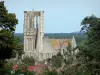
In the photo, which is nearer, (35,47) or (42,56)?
(42,56)

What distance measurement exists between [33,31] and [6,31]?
258 ft

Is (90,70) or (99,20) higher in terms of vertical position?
(99,20)

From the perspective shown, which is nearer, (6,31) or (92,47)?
(92,47)

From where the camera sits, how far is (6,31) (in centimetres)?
2656

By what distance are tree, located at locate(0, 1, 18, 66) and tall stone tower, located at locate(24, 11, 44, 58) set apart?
2923 inches

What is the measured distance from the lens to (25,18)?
340 ft

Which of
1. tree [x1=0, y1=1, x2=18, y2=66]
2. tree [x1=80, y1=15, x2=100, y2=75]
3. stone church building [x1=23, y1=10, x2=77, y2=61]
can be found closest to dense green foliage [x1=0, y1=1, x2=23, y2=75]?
tree [x1=0, y1=1, x2=18, y2=66]

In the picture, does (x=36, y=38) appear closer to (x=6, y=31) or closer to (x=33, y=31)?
(x=33, y=31)

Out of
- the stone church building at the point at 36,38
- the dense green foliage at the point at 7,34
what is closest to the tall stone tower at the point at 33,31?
the stone church building at the point at 36,38

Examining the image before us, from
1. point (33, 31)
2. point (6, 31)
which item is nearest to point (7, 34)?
point (6, 31)

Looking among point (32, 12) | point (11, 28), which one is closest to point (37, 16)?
point (32, 12)

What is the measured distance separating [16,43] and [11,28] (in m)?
0.91

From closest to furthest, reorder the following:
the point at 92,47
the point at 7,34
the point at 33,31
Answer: the point at 92,47 < the point at 7,34 < the point at 33,31

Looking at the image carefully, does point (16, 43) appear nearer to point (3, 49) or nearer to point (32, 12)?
point (3, 49)
